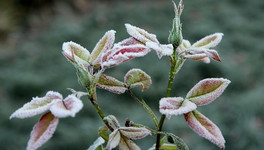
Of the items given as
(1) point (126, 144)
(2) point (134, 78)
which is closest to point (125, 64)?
(2) point (134, 78)

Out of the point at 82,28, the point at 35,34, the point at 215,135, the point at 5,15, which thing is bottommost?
the point at 215,135

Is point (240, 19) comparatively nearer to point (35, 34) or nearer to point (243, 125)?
point (243, 125)

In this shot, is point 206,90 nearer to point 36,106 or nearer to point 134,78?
point 134,78

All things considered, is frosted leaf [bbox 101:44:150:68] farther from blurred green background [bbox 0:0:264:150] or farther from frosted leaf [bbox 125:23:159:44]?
blurred green background [bbox 0:0:264:150]

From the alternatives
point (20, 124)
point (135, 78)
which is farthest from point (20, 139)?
point (135, 78)

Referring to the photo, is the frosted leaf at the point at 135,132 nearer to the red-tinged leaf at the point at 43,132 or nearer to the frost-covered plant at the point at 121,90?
the frost-covered plant at the point at 121,90

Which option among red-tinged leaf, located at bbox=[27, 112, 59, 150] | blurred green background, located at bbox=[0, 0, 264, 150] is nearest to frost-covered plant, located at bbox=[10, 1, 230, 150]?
red-tinged leaf, located at bbox=[27, 112, 59, 150]
